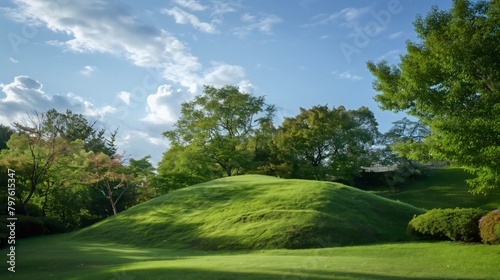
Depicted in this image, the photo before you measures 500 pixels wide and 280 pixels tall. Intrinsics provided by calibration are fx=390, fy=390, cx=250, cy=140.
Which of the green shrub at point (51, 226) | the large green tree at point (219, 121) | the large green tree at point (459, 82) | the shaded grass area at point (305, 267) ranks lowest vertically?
the shaded grass area at point (305, 267)

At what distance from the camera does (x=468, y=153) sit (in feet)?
47.6

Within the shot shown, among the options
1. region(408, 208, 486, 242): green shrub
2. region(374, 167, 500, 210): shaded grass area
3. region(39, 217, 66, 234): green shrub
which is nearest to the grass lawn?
region(408, 208, 486, 242): green shrub

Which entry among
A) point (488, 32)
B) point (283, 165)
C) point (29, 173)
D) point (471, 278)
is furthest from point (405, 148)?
point (29, 173)

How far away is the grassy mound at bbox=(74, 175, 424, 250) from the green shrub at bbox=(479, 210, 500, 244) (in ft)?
19.5

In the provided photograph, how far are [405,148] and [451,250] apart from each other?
14.9 ft

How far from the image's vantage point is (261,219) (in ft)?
79.3

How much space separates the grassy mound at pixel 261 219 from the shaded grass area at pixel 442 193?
21088mm

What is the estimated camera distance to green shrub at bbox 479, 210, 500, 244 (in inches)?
594

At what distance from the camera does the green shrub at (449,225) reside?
17031 millimetres

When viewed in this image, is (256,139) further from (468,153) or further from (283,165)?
(468,153)

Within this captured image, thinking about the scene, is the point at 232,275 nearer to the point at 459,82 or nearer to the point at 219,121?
the point at 459,82

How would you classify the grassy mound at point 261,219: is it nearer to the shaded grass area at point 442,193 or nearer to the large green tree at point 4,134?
the shaded grass area at point 442,193

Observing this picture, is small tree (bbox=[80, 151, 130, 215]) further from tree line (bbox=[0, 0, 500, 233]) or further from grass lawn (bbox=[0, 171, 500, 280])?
grass lawn (bbox=[0, 171, 500, 280])

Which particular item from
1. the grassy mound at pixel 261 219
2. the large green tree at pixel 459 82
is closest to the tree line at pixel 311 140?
the large green tree at pixel 459 82
